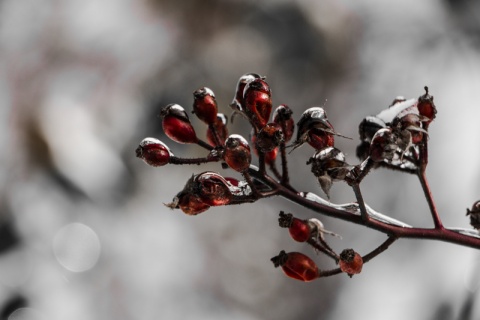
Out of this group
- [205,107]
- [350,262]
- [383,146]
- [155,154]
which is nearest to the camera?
[383,146]

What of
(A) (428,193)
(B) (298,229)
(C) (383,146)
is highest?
(A) (428,193)

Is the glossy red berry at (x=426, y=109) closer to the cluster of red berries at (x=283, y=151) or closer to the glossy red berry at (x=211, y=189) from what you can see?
the cluster of red berries at (x=283, y=151)

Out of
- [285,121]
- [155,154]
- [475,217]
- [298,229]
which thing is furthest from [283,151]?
[475,217]

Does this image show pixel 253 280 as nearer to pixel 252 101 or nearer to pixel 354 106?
pixel 354 106

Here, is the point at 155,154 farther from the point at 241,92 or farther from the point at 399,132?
the point at 399,132

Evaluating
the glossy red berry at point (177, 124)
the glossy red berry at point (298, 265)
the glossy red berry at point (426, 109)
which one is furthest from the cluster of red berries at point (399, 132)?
the glossy red berry at point (177, 124)

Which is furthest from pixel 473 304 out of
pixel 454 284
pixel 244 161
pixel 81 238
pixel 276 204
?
pixel 81 238
